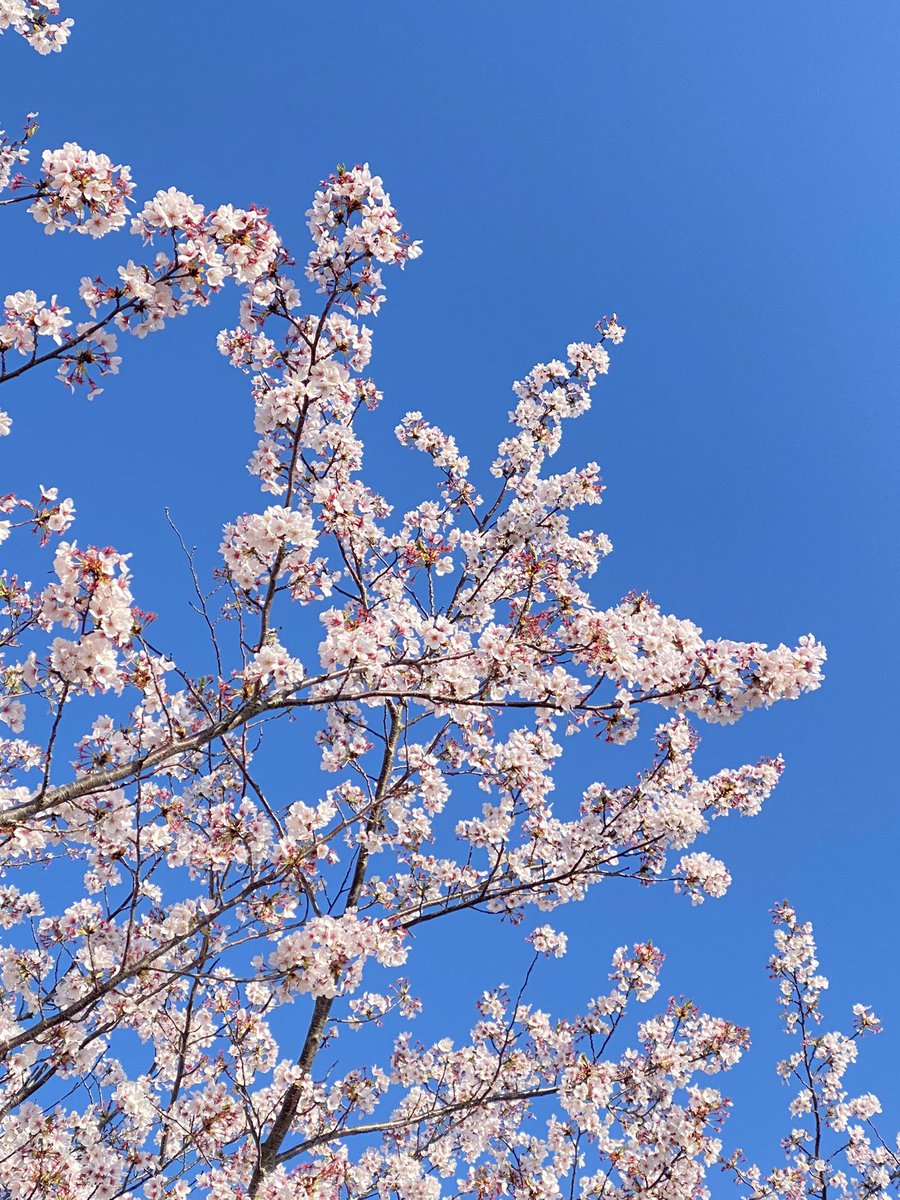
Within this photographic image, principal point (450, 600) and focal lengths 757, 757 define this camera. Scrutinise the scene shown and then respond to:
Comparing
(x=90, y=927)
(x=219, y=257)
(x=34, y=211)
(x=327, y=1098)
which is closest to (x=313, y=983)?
(x=90, y=927)

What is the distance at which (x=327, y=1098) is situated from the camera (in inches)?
332

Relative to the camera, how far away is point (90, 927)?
6.60 metres

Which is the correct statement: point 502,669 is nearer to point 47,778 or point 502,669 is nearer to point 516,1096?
point 47,778

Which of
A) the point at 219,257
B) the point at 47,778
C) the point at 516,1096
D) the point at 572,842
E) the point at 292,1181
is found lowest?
the point at 292,1181

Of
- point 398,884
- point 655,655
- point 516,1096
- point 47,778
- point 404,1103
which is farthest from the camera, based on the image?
point 404,1103

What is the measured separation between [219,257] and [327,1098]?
8.54m

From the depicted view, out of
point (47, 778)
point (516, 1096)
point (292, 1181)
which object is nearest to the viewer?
point (47, 778)

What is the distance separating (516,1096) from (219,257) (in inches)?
291

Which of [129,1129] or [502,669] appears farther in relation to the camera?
[129,1129]

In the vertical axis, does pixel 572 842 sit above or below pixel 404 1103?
above

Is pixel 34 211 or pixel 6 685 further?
pixel 6 685

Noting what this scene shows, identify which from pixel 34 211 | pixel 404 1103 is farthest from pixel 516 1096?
pixel 34 211

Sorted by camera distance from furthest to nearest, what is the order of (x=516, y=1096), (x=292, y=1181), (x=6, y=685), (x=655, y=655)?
(x=516, y=1096) → (x=292, y=1181) → (x=6, y=685) → (x=655, y=655)

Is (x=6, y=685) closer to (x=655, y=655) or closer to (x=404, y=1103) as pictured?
(x=655, y=655)
